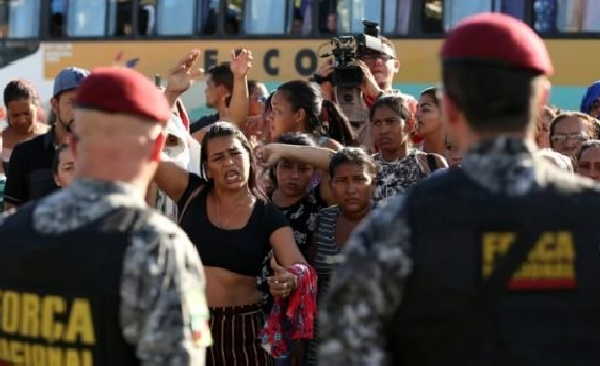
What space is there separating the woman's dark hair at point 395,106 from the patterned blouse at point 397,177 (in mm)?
344

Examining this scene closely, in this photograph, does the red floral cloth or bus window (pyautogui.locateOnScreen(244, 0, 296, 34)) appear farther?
Answer: bus window (pyautogui.locateOnScreen(244, 0, 296, 34))

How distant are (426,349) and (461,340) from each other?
0.08 m

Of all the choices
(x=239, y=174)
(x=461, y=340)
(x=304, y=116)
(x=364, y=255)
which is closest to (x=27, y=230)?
(x=364, y=255)

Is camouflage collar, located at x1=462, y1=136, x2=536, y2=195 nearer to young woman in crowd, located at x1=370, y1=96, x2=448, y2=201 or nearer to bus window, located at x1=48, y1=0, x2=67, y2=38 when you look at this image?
young woman in crowd, located at x1=370, y1=96, x2=448, y2=201

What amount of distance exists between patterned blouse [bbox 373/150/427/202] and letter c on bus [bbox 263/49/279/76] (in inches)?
451

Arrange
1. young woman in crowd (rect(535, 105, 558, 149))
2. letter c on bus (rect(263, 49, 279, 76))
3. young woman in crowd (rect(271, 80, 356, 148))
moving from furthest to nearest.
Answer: letter c on bus (rect(263, 49, 279, 76))
young woman in crowd (rect(535, 105, 558, 149))
young woman in crowd (rect(271, 80, 356, 148))

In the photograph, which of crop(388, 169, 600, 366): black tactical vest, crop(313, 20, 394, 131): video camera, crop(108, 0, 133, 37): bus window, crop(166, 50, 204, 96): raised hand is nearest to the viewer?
crop(388, 169, 600, 366): black tactical vest

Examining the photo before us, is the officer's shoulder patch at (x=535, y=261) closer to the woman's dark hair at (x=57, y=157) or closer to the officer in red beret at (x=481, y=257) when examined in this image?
the officer in red beret at (x=481, y=257)

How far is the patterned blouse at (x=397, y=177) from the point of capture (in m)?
6.29

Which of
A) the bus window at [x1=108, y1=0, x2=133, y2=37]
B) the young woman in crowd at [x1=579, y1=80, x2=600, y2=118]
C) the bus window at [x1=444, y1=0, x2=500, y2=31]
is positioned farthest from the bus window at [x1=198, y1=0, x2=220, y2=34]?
the young woman in crowd at [x1=579, y1=80, x2=600, y2=118]

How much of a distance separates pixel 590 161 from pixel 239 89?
2290 mm

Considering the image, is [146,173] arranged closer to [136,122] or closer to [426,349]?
[136,122]

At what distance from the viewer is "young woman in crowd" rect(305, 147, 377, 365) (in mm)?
6012

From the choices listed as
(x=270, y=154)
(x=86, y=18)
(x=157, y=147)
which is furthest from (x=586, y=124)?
(x=86, y=18)
